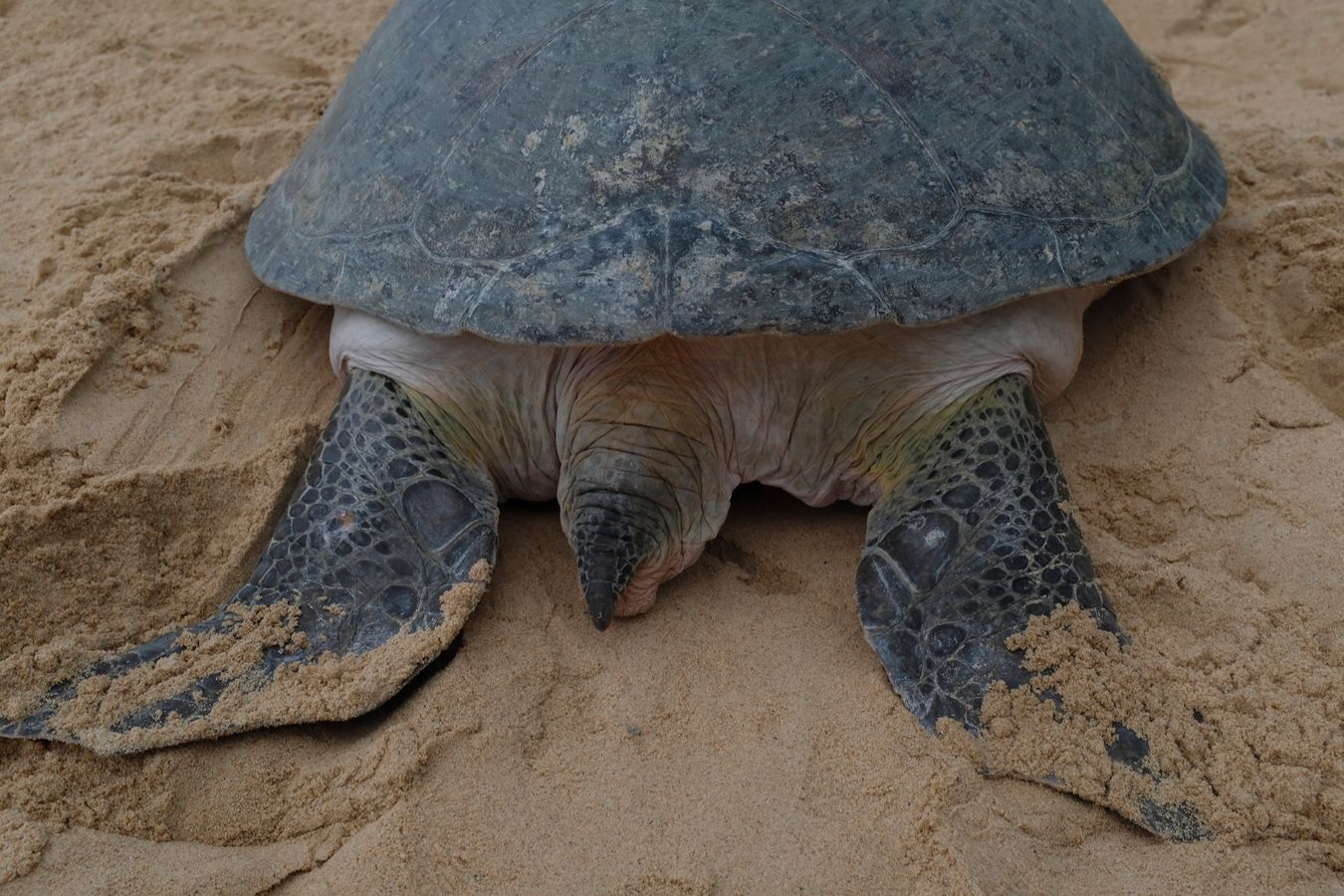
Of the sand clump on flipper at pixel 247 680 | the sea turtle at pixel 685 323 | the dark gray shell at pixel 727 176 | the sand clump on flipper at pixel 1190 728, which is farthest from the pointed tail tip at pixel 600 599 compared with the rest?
the sand clump on flipper at pixel 1190 728

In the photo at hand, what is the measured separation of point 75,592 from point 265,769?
2.12 feet

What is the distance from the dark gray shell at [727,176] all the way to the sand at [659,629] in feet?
1.51

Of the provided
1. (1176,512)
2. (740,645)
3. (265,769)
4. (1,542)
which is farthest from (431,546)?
(1176,512)

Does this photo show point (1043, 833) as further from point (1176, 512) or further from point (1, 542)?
point (1, 542)

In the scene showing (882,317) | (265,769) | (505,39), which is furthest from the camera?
(505,39)

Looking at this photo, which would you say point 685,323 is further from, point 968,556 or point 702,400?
point 968,556

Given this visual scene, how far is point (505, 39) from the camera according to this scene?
237cm

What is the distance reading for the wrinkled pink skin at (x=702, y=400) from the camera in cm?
222

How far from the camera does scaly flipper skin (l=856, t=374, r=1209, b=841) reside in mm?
1971

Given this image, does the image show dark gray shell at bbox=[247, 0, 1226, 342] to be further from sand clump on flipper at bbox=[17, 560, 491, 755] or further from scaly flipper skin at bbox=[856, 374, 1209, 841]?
sand clump on flipper at bbox=[17, 560, 491, 755]

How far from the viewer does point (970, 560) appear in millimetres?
2109

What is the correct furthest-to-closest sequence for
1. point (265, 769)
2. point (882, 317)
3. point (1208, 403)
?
point (1208, 403) < point (882, 317) < point (265, 769)

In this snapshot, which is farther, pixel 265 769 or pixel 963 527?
pixel 963 527

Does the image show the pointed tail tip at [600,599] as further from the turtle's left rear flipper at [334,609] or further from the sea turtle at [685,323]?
the turtle's left rear flipper at [334,609]
